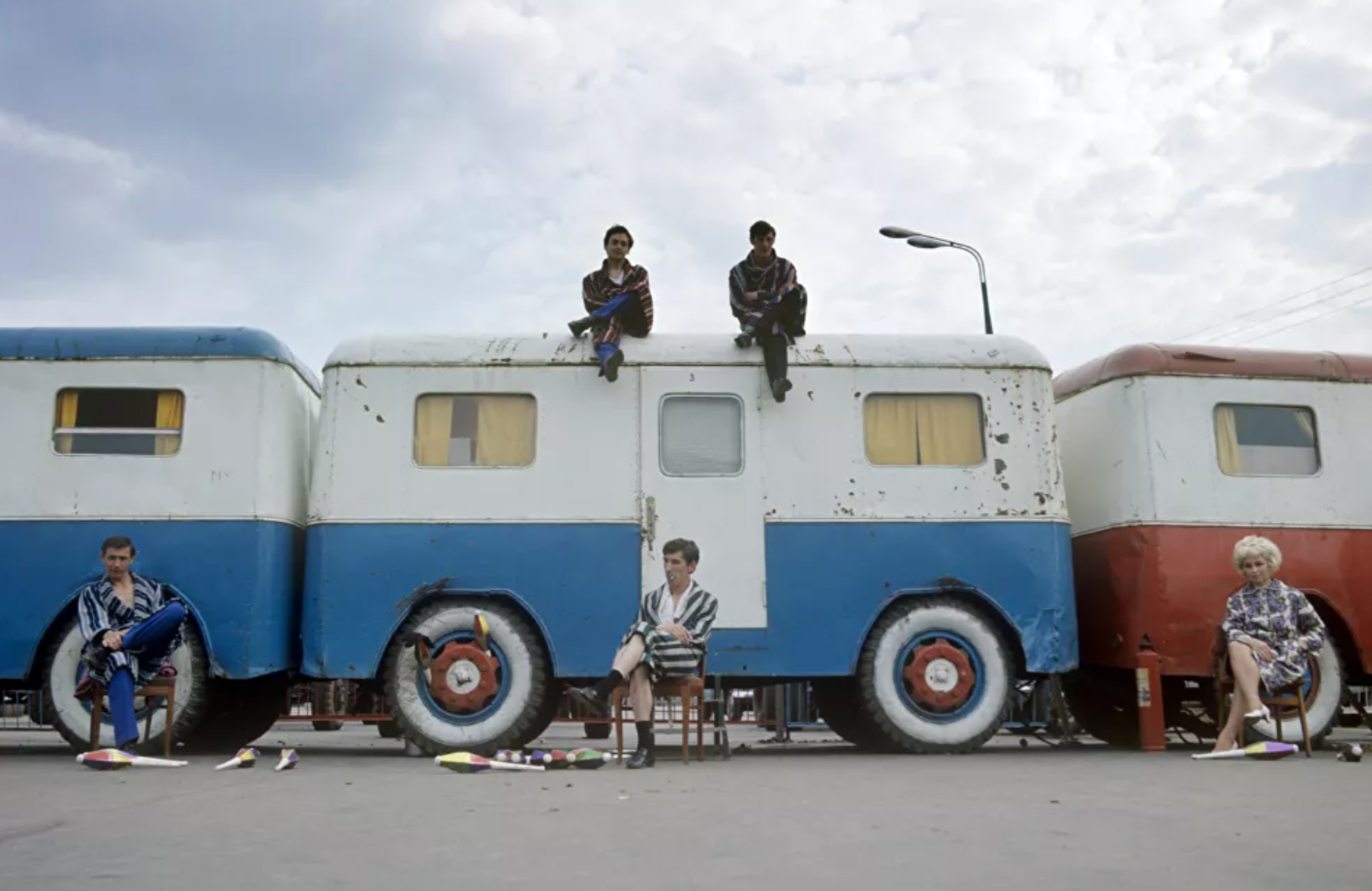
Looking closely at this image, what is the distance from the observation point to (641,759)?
7.76 m

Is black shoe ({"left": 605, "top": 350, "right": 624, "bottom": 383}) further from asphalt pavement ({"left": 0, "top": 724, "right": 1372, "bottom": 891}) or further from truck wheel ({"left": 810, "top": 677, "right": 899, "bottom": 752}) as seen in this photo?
asphalt pavement ({"left": 0, "top": 724, "right": 1372, "bottom": 891})

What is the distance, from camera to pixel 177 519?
8844 mm

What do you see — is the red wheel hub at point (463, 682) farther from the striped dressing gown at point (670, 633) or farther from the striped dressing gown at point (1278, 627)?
the striped dressing gown at point (1278, 627)

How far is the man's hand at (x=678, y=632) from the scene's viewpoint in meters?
8.09

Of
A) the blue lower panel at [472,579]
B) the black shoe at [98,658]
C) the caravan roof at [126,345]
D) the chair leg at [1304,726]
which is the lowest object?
the chair leg at [1304,726]

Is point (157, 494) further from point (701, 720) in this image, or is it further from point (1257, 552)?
point (1257, 552)

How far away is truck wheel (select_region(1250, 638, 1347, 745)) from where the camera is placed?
9.16 metres

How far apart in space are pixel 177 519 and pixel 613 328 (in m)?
3.31

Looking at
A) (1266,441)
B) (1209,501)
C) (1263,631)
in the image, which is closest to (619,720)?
(1263,631)

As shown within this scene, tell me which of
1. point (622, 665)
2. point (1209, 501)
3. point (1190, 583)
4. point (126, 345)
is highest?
point (126, 345)

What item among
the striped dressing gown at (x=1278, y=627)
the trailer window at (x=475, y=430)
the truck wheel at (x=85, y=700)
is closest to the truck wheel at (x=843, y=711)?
the striped dressing gown at (x=1278, y=627)

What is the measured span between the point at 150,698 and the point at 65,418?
2147 mm

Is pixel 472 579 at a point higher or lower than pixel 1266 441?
lower

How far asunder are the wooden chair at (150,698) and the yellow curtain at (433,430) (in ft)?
7.20
